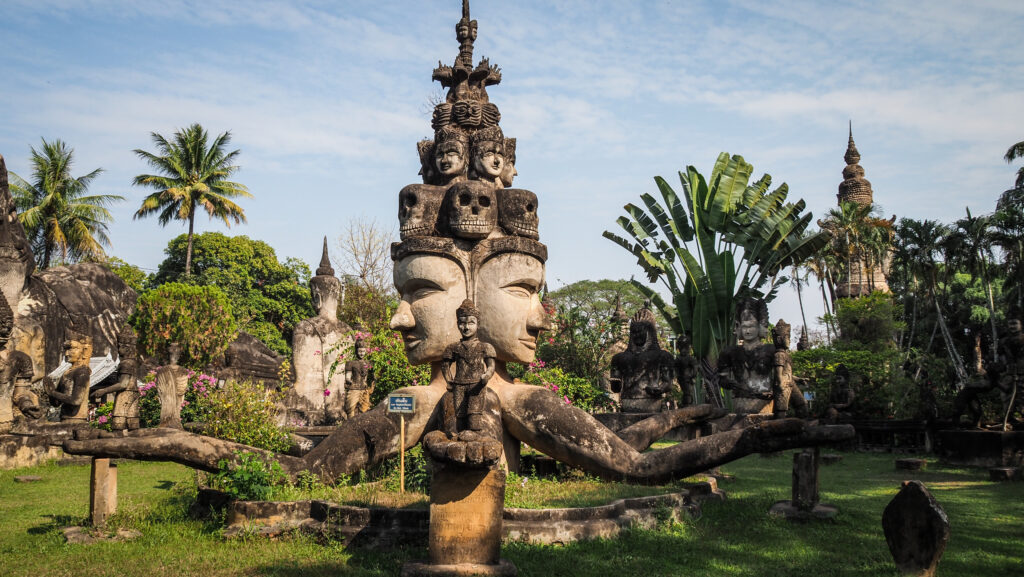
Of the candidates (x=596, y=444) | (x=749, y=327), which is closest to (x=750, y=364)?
(x=749, y=327)

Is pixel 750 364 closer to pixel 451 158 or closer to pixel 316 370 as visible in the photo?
pixel 316 370

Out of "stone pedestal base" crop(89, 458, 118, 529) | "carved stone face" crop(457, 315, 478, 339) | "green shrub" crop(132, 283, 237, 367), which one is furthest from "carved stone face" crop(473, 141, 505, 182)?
"green shrub" crop(132, 283, 237, 367)

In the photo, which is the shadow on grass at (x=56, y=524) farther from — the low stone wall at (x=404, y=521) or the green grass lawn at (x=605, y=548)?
the low stone wall at (x=404, y=521)

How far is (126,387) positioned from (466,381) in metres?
8.03

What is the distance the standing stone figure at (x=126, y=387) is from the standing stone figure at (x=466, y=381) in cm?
724

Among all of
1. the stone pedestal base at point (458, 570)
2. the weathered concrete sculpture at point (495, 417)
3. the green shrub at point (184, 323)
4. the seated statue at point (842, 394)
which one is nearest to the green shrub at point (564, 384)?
the weathered concrete sculpture at point (495, 417)

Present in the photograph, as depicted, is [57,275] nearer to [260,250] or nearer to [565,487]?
[260,250]

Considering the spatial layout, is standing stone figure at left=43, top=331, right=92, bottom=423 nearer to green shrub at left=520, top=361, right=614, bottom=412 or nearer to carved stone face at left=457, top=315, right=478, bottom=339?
green shrub at left=520, top=361, right=614, bottom=412

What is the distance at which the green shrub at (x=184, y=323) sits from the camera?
79.6 feet

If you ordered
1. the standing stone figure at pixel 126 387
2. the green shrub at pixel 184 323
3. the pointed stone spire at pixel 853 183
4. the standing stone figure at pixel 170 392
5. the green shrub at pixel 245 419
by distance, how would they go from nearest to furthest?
1. the green shrub at pixel 245 419
2. the standing stone figure at pixel 126 387
3. the standing stone figure at pixel 170 392
4. the green shrub at pixel 184 323
5. the pointed stone spire at pixel 853 183

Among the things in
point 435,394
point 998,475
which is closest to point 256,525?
point 435,394

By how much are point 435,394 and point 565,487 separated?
1564mm

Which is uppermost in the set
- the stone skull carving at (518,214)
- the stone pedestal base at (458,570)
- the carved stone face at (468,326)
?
the stone skull carving at (518,214)

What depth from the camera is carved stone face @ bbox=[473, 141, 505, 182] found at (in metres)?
8.64
